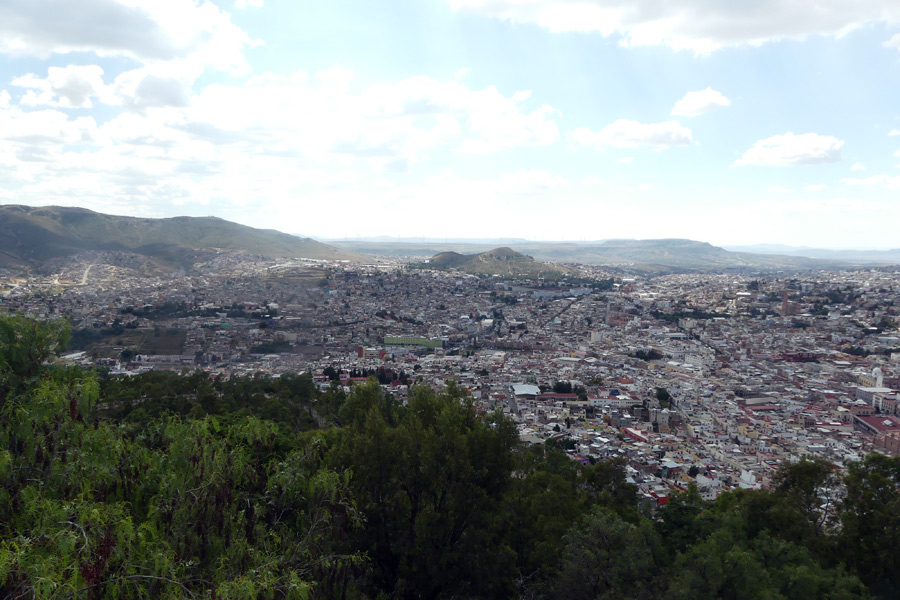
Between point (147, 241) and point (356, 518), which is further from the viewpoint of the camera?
point (147, 241)

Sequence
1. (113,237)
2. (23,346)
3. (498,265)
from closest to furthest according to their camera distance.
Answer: (23,346) < (113,237) < (498,265)

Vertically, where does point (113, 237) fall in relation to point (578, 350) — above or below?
above

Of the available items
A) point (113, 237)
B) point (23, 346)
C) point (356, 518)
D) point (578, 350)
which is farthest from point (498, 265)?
point (356, 518)

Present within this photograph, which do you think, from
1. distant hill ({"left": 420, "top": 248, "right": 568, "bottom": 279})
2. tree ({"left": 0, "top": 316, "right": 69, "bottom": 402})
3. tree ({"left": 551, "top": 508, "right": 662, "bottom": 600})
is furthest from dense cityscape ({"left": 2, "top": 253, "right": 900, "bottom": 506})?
distant hill ({"left": 420, "top": 248, "right": 568, "bottom": 279})

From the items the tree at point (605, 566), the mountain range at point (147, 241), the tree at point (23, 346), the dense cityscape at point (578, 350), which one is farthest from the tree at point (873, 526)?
the mountain range at point (147, 241)

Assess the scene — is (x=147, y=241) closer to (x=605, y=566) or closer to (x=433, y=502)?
(x=433, y=502)

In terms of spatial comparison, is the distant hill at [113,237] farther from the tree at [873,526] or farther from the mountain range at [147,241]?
the tree at [873,526]

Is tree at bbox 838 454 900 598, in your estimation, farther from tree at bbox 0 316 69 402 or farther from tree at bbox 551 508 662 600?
tree at bbox 0 316 69 402

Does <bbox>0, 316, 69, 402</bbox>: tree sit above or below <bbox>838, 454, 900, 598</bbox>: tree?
above
